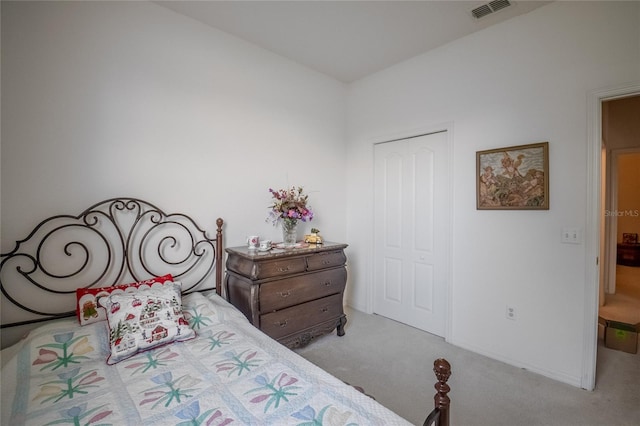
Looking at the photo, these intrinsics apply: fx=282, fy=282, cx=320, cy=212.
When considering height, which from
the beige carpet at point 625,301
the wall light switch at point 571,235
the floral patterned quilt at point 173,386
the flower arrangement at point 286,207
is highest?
the flower arrangement at point 286,207

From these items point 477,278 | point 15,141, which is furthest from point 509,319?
point 15,141

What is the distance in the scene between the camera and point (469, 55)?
2604 mm

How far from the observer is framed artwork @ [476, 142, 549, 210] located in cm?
223

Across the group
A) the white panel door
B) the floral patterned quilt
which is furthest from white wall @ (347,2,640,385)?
the floral patterned quilt

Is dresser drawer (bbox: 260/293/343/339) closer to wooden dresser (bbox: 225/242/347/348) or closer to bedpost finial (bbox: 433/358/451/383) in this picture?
wooden dresser (bbox: 225/242/347/348)

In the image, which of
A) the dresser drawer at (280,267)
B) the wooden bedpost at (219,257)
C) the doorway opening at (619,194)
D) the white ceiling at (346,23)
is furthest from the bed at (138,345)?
the doorway opening at (619,194)

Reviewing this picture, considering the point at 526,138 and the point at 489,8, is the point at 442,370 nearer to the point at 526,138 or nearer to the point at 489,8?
the point at 526,138

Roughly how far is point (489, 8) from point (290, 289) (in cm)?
277

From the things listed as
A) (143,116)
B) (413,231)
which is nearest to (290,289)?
(413,231)

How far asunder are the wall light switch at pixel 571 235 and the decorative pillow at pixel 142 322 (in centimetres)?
270

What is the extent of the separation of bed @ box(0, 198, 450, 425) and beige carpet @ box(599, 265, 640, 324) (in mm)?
3695

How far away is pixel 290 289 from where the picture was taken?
2.39 m

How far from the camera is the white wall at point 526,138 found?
205 cm

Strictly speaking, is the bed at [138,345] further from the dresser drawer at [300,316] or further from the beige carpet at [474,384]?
the beige carpet at [474,384]
